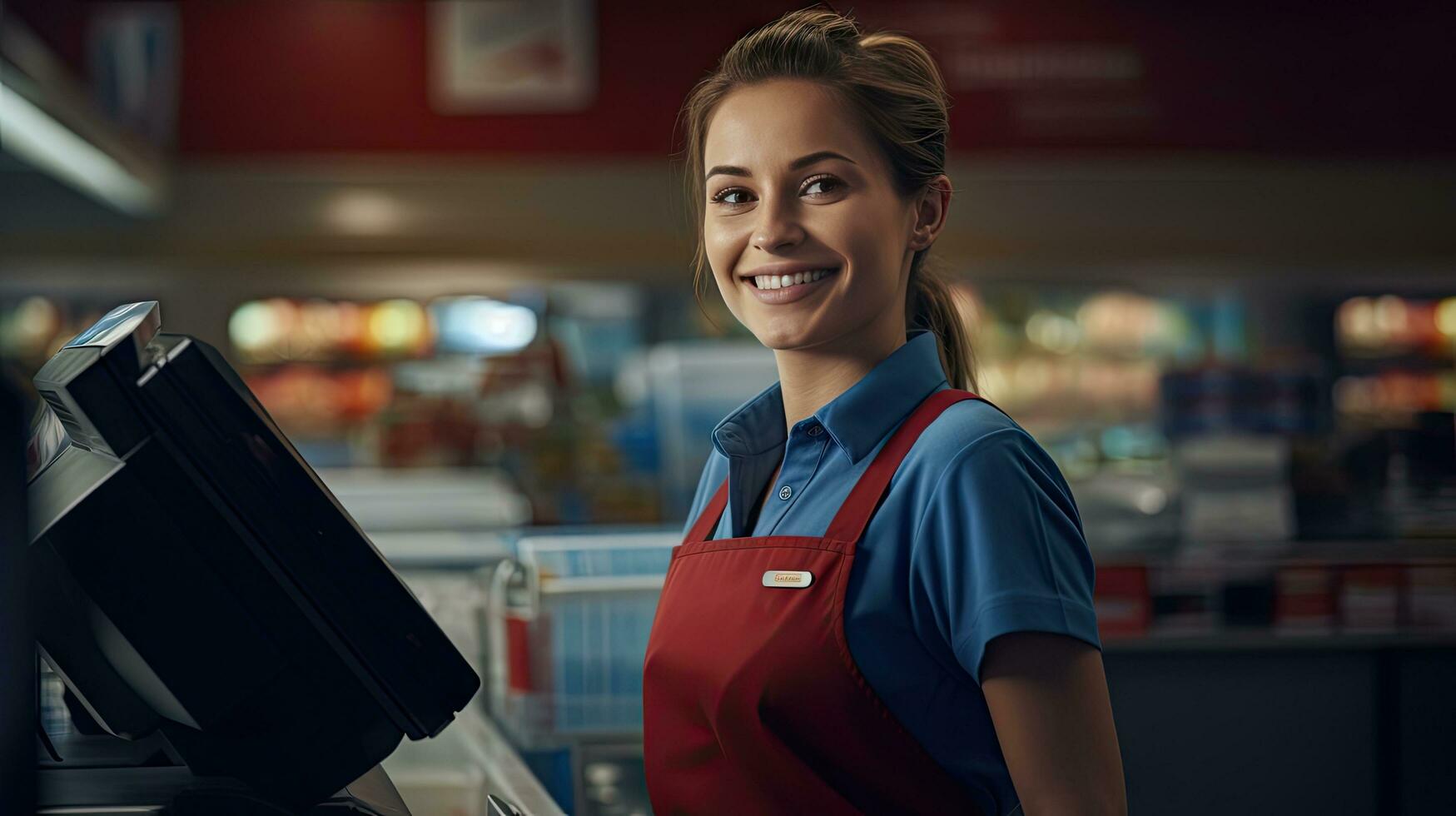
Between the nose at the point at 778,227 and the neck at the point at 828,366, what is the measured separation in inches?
4.3

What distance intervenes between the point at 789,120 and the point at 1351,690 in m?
2.43

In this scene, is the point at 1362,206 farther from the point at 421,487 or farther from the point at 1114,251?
the point at 421,487

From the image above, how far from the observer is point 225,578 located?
2.67 ft

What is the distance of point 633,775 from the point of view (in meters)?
2.05

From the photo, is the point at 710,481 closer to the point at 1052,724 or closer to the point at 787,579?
the point at 787,579

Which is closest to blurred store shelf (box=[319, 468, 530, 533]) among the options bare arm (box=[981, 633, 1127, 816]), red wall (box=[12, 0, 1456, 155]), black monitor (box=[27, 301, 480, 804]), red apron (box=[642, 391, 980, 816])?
red apron (box=[642, 391, 980, 816])

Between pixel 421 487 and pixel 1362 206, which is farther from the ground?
pixel 1362 206

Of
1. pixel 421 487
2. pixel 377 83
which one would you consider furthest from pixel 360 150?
pixel 421 487

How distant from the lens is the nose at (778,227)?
1087mm

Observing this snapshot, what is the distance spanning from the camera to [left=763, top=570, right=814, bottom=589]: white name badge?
1025 mm

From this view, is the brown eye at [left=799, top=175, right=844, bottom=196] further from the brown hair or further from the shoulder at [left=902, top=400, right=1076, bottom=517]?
the shoulder at [left=902, top=400, right=1076, bottom=517]

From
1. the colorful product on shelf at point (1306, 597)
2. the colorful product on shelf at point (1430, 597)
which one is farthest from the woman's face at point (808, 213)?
the colorful product on shelf at point (1430, 597)

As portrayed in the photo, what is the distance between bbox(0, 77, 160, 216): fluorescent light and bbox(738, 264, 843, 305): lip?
2.93 meters

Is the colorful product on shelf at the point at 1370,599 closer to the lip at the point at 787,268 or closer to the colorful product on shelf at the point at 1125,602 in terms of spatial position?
the colorful product on shelf at the point at 1125,602
